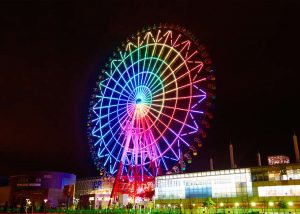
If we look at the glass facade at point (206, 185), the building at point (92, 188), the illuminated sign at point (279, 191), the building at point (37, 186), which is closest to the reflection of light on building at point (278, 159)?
the glass facade at point (206, 185)

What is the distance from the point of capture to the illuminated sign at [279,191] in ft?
170

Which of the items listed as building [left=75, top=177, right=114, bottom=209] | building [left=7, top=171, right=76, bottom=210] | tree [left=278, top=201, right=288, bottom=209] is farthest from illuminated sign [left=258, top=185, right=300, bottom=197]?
building [left=7, top=171, right=76, bottom=210]

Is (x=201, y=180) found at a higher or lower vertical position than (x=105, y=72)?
lower

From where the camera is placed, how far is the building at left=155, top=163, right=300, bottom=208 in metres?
52.9

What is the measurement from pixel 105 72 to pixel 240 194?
2892 centimetres

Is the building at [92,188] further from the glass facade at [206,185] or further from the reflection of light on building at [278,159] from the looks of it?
the reflection of light on building at [278,159]

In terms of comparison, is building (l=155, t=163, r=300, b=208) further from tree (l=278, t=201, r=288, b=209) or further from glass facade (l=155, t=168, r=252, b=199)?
tree (l=278, t=201, r=288, b=209)

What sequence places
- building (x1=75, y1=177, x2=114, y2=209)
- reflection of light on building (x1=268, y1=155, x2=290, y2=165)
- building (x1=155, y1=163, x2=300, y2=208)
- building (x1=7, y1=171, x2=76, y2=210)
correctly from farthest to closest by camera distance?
building (x1=7, y1=171, x2=76, y2=210), reflection of light on building (x1=268, y1=155, x2=290, y2=165), building (x1=75, y1=177, x2=114, y2=209), building (x1=155, y1=163, x2=300, y2=208)

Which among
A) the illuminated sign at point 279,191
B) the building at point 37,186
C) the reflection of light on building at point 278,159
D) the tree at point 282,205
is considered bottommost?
the tree at point 282,205

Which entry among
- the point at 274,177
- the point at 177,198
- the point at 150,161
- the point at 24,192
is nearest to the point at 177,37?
the point at 150,161

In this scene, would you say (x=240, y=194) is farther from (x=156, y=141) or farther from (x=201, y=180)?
(x=156, y=141)

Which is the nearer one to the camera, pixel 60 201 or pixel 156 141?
pixel 156 141

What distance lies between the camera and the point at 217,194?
59750mm

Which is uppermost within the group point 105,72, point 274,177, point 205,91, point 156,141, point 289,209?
point 105,72
